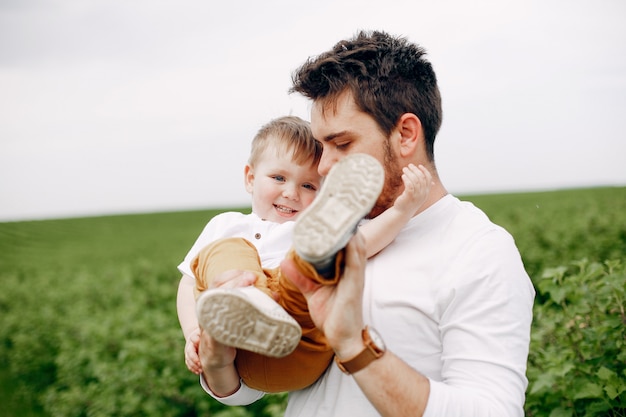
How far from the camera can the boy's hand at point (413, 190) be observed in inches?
82.7

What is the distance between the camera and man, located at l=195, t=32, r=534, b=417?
1749 millimetres

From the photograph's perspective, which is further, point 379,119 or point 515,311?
point 379,119

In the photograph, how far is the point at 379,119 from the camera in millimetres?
2229

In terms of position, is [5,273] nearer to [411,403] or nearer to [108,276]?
[108,276]

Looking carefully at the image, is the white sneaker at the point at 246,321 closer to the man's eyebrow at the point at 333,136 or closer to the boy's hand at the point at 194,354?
the boy's hand at the point at 194,354

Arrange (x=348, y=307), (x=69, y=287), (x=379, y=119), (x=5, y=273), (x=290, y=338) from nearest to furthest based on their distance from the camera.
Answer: (x=348, y=307) → (x=290, y=338) → (x=379, y=119) → (x=69, y=287) → (x=5, y=273)

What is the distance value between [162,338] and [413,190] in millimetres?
4034

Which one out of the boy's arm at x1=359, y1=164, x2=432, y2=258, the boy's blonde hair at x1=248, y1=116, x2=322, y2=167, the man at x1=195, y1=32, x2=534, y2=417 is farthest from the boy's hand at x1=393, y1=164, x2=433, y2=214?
the boy's blonde hair at x1=248, y1=116, x2=322, y2=167

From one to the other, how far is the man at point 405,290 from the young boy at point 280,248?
89 millimetres

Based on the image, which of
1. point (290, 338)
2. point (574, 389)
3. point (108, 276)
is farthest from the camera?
point (108, 276)

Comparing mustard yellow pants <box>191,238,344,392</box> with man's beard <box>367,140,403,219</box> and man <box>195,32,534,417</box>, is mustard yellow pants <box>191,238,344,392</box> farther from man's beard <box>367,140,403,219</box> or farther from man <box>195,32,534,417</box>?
man's beard <box>367,140,403,219</box>

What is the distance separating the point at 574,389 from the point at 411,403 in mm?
1548

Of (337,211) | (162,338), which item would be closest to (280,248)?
(337,211)

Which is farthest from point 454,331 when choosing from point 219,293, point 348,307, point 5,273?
point 5,273
